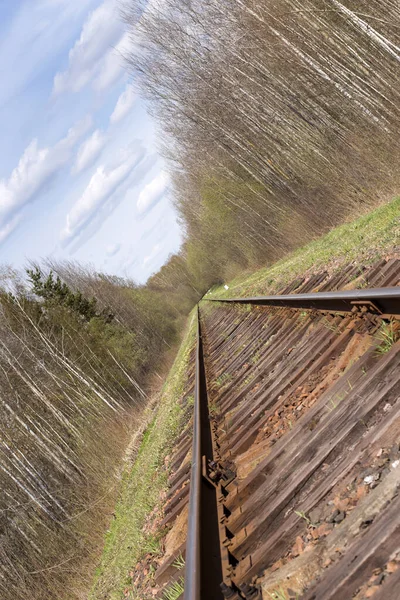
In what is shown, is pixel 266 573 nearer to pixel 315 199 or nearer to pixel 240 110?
pixel 315 199

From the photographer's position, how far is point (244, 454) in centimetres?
437

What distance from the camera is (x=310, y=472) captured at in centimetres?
312

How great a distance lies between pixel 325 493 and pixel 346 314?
2.36 metres

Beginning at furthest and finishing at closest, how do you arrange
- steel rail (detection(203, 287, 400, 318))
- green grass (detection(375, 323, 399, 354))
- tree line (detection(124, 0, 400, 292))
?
1. tree line (detection(124, 0, 400, 292))
2. steel rail (detection(203, 287, 400, 318))
3. green grass (detection(375, 323, 399, 354))

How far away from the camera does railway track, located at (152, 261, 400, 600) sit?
91.3 inches

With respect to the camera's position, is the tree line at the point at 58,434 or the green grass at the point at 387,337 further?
the tree line at the point at 58,434

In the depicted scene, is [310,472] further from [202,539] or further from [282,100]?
[282,100]

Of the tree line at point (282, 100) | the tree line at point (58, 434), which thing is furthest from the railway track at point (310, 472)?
the tree line at point (282, 100)

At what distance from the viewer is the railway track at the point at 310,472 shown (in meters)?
2.32

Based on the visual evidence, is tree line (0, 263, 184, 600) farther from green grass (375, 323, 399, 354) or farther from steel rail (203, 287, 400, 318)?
green grass (375, 323, 399, 354)

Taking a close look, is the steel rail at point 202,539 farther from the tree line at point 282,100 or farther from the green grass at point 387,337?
the tree line at point 282,100

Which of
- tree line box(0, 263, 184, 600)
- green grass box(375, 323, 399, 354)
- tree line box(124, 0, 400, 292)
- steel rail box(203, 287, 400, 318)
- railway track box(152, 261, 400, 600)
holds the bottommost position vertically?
tree line box(0, 263, 184, 600)

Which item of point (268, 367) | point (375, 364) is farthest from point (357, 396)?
point (268, 367)

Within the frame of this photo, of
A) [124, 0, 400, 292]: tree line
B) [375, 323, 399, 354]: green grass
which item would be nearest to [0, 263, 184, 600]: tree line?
[375, 323, 399, 354]: green grass
